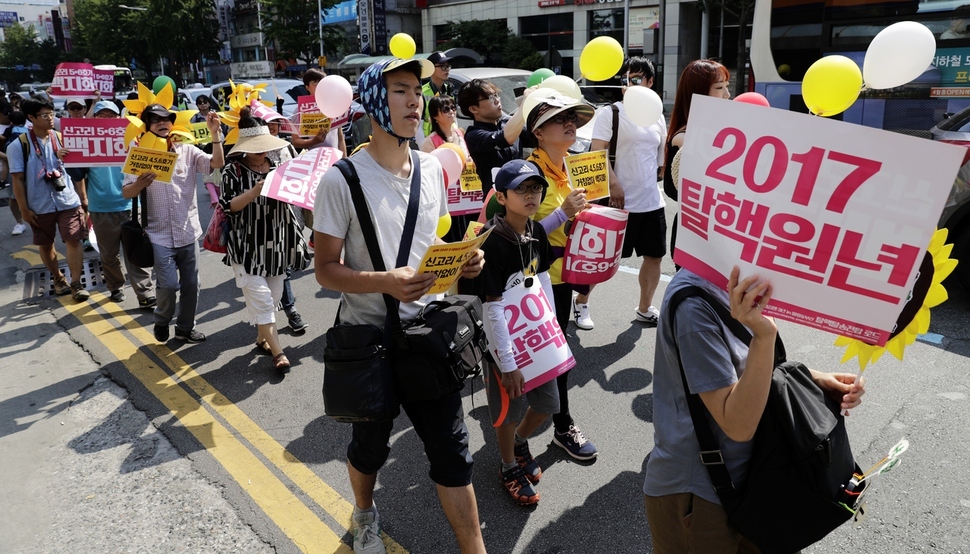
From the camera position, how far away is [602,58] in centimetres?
446

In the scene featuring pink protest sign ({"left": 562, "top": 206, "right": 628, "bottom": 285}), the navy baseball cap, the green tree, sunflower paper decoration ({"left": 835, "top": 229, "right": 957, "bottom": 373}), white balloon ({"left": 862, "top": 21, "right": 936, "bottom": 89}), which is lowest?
pink protest sign ({"left": 562, "top": 206, "right": 628, "bottom": 285})

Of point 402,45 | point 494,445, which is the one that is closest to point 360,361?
point 494,445

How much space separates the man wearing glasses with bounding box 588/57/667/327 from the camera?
4.92 metres

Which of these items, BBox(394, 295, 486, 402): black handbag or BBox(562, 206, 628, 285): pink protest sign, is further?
BBox(562, 206, 628, 285): pink protest sign

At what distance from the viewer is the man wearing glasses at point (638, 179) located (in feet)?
16.1

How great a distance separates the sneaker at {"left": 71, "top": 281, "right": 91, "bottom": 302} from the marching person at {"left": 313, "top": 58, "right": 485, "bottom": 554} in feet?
16.5

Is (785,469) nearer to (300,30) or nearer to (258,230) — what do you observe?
(258,230)

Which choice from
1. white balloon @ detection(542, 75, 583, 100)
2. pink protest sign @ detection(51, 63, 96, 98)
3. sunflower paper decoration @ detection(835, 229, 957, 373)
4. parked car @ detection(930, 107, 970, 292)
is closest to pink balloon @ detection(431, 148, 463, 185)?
white balloon @ detection(542, 75, 583, 100)

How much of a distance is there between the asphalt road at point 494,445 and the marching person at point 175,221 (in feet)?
1.16

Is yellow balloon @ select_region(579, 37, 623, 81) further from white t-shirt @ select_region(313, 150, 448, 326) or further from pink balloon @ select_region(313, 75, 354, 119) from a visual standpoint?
white t-shirt @ select_region(313, 150, 448, 326)

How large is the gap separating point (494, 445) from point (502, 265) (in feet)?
3.89

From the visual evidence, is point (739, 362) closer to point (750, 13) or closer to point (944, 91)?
point (944, 91)

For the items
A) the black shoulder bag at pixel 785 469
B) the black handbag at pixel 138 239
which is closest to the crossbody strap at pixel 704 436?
the black shoulder bag at pixel 785 469

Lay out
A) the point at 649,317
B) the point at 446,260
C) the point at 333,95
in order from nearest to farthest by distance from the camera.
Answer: the point at 446,260, the point at 333,95, the point at 649,317
